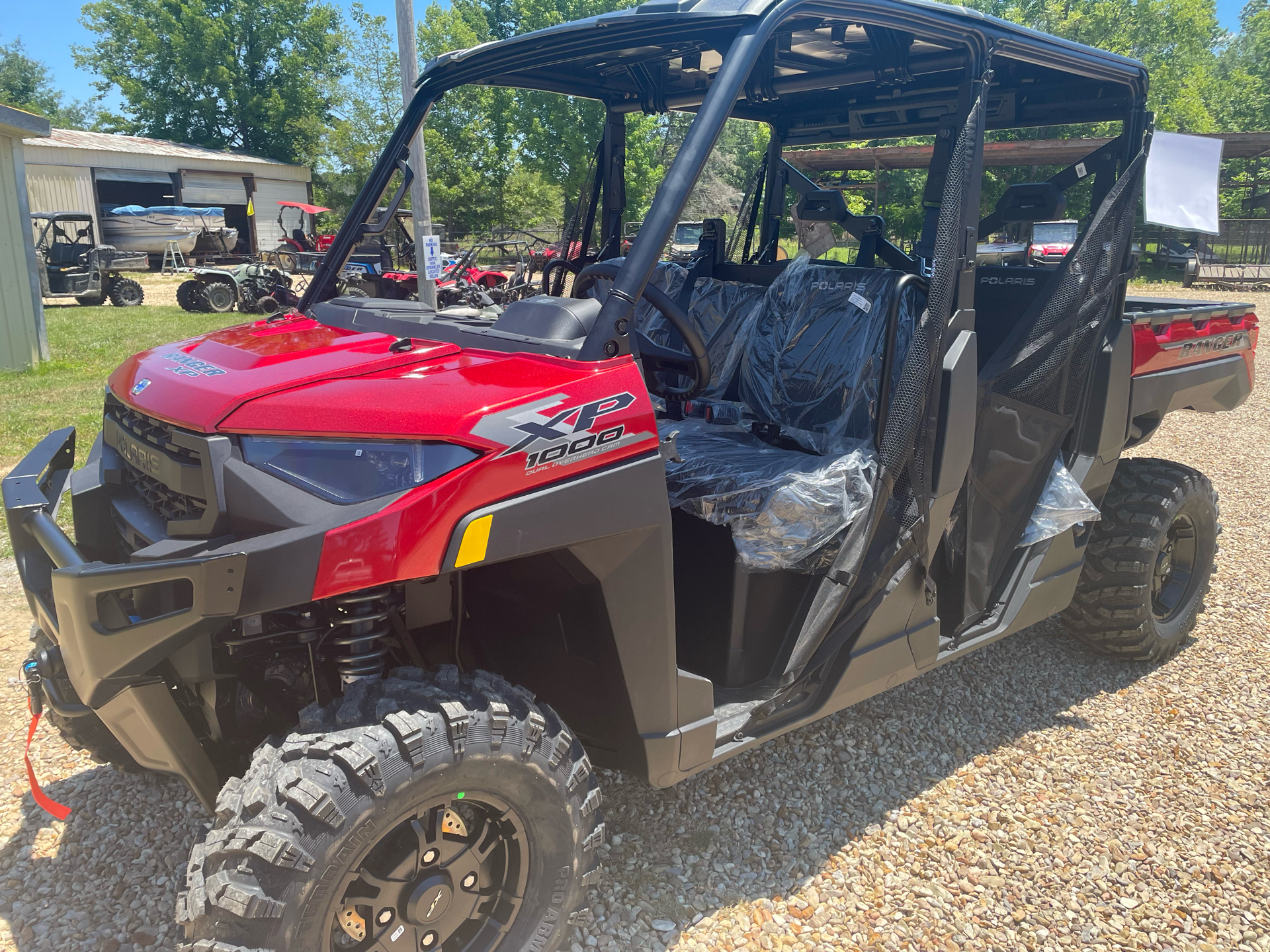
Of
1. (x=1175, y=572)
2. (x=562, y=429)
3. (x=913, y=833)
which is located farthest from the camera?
(x=1175, y=572)

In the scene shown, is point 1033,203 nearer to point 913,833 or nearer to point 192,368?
point 913,833

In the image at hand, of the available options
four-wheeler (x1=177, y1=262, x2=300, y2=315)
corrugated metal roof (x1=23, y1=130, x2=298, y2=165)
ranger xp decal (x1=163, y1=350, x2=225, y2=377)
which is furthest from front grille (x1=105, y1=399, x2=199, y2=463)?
corrugated metal roof (x1=23, y1=130, x2=298, y2=165)

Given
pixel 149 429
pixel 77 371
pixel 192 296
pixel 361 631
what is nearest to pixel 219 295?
pixel 192 296

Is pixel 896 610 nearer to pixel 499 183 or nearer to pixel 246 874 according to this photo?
pixel 246 874

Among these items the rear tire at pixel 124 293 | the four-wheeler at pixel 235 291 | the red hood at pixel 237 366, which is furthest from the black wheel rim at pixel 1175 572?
the rear tire at pixel 124 293

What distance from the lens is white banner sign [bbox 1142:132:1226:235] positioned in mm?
3070

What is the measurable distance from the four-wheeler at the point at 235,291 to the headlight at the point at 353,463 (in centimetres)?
A: 1635

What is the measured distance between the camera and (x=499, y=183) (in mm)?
36062

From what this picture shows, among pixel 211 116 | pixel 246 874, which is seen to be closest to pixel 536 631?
pixel 246 874

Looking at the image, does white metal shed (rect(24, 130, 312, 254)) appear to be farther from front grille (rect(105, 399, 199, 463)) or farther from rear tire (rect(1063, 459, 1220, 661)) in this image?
rear tire (rect(1063, 459, 1220, 661))

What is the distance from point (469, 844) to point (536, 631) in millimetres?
526

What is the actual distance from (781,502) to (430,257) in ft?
20.2

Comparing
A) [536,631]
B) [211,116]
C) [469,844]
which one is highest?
[211,116]

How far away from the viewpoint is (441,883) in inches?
77.3
